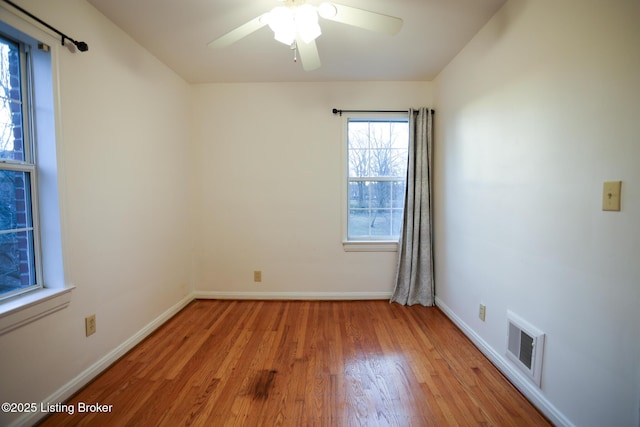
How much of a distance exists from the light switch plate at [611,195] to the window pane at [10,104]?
2.86 meters

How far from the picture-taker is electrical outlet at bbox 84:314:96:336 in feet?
5.13

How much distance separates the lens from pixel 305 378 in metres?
1.59

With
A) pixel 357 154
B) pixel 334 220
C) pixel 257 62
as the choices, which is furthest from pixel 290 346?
pixel 257 62

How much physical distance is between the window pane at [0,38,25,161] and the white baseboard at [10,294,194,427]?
4.29 ft

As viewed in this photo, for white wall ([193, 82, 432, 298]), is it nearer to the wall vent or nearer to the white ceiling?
the white ceiling

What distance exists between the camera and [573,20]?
118cm

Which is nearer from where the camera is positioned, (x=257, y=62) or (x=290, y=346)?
(x=290, y=346)

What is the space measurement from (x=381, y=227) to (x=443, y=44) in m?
1.80

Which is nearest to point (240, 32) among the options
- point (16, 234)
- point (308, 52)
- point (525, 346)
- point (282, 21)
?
point (282, 21)

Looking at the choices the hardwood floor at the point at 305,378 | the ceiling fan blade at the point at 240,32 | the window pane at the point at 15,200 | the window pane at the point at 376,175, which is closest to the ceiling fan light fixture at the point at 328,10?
the ceiling fan blade at the point at 240,32

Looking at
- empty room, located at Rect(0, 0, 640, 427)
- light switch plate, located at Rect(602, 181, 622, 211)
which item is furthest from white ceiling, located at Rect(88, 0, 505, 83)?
light switch plate, located at Rect(602, 181, 622, 211)

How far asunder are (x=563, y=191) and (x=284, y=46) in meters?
2.15

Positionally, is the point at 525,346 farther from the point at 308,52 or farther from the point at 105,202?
the point at 105,202

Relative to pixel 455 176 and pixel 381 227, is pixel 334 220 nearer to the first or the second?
pixel 381 227
